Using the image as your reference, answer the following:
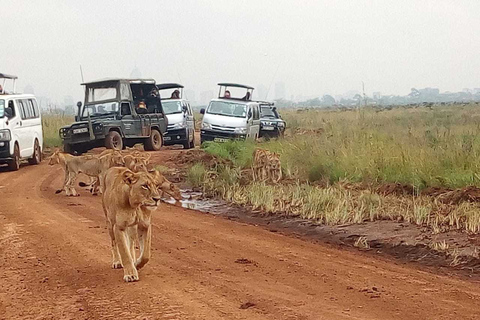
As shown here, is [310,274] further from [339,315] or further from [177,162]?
[177,162]

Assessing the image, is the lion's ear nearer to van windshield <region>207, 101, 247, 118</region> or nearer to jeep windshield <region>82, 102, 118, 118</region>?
jeep windshield <region>82, 102, 118, 118</region>

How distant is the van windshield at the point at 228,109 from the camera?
25.3m

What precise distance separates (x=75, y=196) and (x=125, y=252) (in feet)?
24.1

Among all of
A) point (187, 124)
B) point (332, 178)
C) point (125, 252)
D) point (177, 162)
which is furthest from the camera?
point (187, 124)

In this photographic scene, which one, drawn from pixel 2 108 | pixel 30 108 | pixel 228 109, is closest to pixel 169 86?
pixel 228 109

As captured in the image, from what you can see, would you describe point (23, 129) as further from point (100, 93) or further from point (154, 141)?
point (154, 141)

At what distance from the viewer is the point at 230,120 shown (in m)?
25.0

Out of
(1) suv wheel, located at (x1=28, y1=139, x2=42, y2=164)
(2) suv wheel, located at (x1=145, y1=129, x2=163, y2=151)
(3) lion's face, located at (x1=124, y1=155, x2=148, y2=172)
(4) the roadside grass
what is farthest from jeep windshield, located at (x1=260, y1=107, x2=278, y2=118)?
(3) lion's face, located at (x1=124, y1=155, x2=148, y2=172)

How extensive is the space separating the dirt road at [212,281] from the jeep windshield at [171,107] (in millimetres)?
16814

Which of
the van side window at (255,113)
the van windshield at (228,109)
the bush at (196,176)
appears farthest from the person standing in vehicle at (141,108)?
the bush at (196,176)

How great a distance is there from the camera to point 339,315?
19.2ft

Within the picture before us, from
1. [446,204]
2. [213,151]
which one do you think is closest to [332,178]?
[446,204]

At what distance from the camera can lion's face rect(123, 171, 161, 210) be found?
6.77 meters

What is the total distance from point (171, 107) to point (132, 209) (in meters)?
20.7
